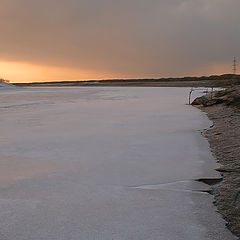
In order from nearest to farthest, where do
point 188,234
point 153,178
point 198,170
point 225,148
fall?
point 188,234
point 153,178
point 198,170
point 225,148

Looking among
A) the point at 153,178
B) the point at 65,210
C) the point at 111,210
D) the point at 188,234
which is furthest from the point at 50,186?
the point at 188,234

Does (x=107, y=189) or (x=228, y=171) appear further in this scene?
(x=228, y=171)

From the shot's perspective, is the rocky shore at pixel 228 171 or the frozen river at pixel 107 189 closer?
the frozen river at pixel 107 189

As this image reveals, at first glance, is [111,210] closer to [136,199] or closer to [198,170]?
[136,199]

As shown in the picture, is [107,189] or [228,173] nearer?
[107,189]

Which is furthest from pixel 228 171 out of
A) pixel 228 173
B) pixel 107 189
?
pixel 107 189

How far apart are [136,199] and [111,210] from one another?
0.28m

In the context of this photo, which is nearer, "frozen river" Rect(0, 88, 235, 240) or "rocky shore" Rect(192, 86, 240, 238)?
"frozen river" Rect(0, 88, 235, 240)

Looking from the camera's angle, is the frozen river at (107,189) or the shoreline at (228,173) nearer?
the frozen river at (107,189)

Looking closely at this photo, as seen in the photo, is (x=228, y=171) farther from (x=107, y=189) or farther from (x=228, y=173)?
(x=107, y=189)

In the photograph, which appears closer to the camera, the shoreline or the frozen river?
the frozen river

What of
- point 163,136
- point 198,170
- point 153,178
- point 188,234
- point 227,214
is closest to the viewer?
point 188,234

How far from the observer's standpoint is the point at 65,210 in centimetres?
211

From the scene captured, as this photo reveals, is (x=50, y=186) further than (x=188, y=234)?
Yes
